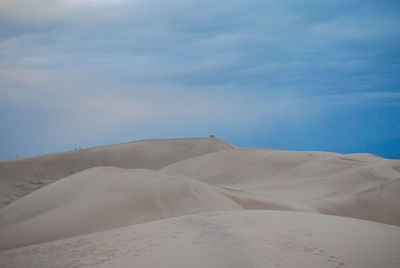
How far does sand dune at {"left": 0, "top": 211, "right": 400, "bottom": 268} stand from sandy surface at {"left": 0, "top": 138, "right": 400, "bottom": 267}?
1 centimetres

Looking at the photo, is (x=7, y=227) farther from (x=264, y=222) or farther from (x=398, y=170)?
(x=398, y=170)

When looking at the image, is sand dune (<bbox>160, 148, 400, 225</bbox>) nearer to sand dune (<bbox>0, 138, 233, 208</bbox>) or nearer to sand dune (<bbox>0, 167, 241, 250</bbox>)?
sand dune (<bbox>0, 167, 241, 250</bbox>)

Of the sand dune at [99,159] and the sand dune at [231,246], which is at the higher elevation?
the sand dune at [231,246]

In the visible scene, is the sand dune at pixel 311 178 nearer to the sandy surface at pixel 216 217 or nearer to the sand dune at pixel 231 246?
the sandy surface at pixel 216 217

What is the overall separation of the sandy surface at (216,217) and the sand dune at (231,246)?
0.01 m

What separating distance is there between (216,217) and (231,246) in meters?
1.30

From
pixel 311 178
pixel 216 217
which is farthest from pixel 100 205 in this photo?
pixel 311 178

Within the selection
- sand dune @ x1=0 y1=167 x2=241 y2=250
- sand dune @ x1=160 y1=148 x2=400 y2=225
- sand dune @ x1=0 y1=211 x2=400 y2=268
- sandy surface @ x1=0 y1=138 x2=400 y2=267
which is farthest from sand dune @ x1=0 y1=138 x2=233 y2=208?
sand dune @ x1=0 y1=211 x2=400 y2=268

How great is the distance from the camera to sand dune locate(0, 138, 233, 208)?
56.2 ft

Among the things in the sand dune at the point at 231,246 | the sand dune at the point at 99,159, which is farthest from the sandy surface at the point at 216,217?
the sand dune at the point at 99,159

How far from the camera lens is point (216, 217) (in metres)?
4.47

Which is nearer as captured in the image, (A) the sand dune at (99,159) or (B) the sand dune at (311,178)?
(B) the sand dune at (311,178)

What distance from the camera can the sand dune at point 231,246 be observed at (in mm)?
2857

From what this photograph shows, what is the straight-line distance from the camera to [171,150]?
2284 centimetres
